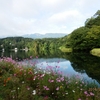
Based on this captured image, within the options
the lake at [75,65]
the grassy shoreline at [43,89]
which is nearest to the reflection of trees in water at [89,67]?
the lake at [75,65]

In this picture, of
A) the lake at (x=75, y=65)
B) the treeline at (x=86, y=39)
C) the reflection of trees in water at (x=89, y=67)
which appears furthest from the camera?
the treeline at (x=86, y=39)

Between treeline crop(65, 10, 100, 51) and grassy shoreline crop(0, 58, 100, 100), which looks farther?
treeline crop(65, 10, 100, 51)

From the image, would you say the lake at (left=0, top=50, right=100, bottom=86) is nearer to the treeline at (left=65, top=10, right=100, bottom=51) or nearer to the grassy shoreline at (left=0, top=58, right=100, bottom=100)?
the grassy shoreline at (left=0, top=58, right=100, bottom=100)

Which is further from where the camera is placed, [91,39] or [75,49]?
[75,49]

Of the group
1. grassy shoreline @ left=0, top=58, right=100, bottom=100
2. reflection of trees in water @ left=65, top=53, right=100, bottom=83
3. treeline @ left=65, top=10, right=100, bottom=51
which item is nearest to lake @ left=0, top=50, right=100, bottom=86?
reflection of trees in water @ left=65, top=53, right=100, bottom=83

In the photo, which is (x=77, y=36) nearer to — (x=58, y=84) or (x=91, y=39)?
(x=91, y=39)

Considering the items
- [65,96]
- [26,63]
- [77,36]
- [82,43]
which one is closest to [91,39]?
[82,43]

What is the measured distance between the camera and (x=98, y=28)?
54.3 m

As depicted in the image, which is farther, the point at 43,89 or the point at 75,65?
the point at 75,65

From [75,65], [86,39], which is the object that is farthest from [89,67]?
[86,39]

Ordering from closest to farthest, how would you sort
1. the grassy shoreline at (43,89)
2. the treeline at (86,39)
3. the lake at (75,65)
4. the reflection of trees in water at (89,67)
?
the grassy shoreline at (43,89)
the lake at (75,65)
the reflection of trees in water at (89,67)
the treeline at (86,39)

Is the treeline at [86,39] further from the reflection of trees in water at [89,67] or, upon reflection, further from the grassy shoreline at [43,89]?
the grassy shoreline at [43,89]

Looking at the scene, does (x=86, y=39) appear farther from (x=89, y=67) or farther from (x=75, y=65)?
(x=89, y=67)

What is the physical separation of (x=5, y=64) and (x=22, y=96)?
172 inches
